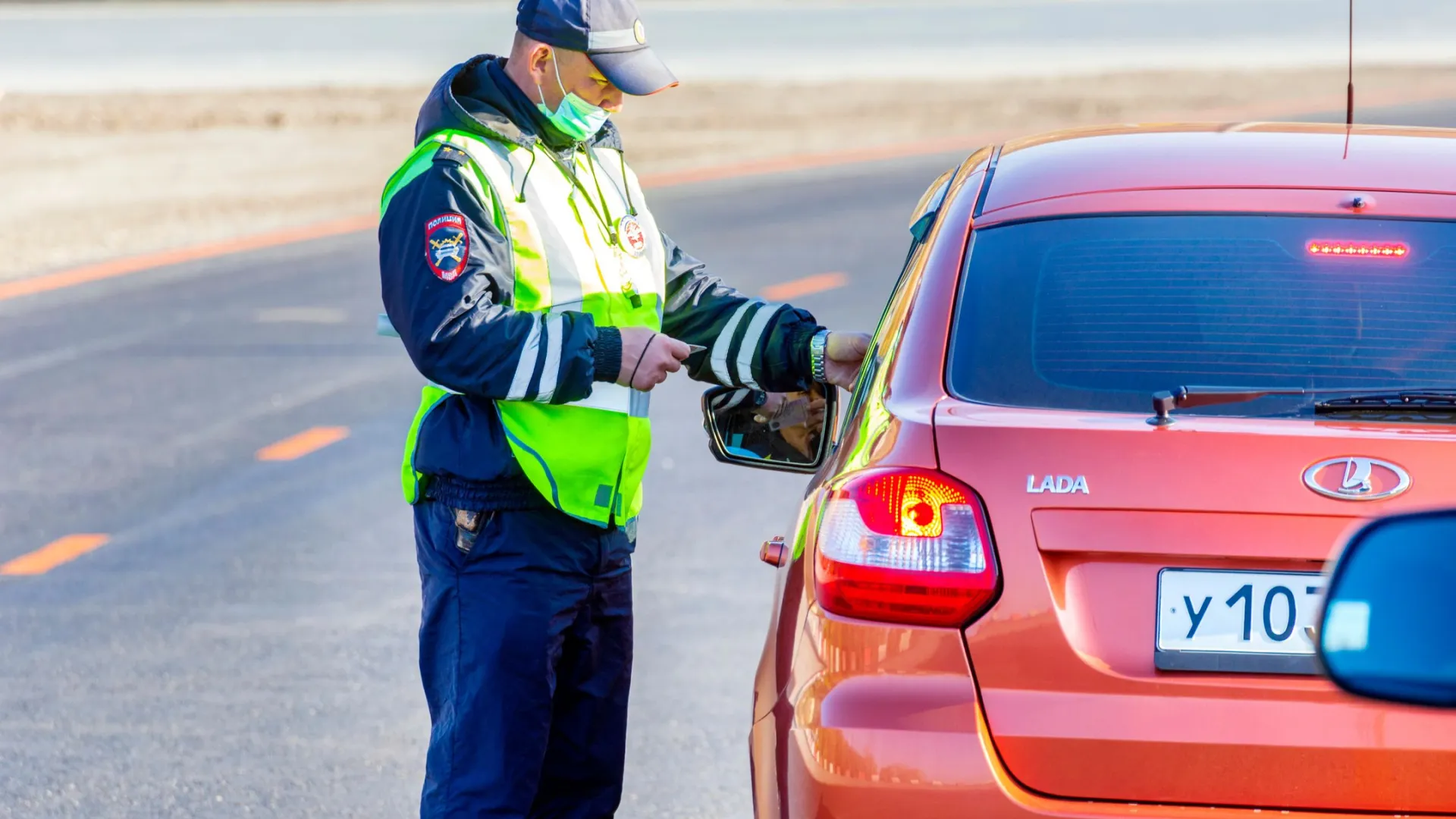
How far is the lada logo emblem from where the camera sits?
2.72m

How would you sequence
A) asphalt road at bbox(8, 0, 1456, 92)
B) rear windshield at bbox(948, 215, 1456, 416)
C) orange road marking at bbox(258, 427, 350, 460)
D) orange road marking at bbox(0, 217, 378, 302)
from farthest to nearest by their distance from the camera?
1. asphalt road at bbox(8, 0, 1456, 92)
2. orange road marking at bbox(0, 217, 378, 302)
3. orange road marking at bbox(258, 427, 350, 460)
4. rear windshield at bbox(948, 215, 1456, 416)

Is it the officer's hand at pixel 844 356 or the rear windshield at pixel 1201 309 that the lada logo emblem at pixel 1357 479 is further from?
the officer's hand at pixel 844 356

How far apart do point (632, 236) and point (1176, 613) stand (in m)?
1.56

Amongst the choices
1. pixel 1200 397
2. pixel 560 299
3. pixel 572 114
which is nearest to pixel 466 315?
pixel 560 299

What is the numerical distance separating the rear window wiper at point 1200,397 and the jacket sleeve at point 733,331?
135cm

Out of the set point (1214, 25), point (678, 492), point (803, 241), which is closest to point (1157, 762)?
point (678, 492)

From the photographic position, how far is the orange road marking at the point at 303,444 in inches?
327

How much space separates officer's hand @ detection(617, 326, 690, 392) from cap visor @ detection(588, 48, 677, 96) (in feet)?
1.50

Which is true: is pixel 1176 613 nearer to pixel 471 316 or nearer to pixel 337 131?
pixel 471 316

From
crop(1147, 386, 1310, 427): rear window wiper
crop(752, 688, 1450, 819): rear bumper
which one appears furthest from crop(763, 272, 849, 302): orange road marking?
crop(752, 688, 1450, 819): rear bumper

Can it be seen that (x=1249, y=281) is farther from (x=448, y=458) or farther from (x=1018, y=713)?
(x=448, y=458)

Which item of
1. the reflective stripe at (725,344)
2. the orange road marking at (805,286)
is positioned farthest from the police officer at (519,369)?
the orange road marking at (805,286)

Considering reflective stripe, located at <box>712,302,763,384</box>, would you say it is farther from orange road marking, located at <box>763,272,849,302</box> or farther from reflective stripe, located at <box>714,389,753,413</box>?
orange road marking, located at <box>763,272,849,302</box>

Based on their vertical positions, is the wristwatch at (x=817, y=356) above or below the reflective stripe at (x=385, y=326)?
below
